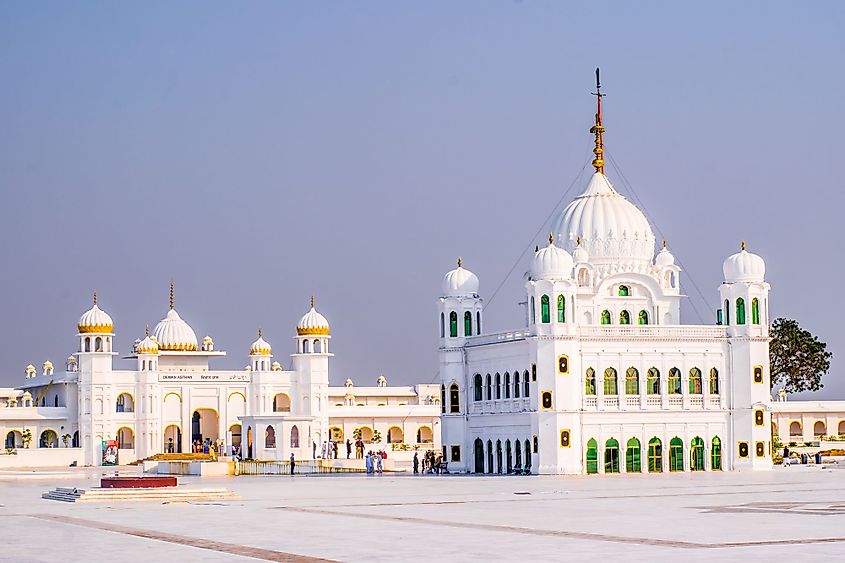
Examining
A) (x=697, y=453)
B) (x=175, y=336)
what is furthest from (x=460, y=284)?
(x=175, y=336)

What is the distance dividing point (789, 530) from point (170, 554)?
8.95 meters

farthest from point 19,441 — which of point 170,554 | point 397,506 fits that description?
point 170,554

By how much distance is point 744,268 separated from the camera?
54062 mm

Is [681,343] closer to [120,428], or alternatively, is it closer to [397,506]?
[397,506]

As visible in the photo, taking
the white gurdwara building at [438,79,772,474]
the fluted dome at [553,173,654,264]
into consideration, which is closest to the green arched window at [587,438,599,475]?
the white gurdwara building at [438,79,772,474]

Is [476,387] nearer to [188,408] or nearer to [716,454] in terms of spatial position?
[716,454]

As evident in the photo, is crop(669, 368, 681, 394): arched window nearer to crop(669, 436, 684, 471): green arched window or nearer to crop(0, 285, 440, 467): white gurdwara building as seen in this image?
crop(669, 436, 684, 471): green arched window

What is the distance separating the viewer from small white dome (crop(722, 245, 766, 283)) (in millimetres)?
54062

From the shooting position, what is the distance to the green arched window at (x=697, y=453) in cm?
5288

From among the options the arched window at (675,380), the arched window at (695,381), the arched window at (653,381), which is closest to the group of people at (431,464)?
the arched window at (653,381)

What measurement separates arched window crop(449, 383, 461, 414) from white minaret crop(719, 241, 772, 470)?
9.74 m

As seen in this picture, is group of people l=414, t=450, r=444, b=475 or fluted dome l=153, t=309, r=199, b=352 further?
fluted dome l=153, t=309, r=199, b=352

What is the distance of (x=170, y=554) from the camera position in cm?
1931

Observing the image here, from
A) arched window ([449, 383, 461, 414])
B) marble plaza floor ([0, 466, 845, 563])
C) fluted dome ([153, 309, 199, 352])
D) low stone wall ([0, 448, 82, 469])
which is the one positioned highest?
fluted dome ([153, 309, 199, 352])
